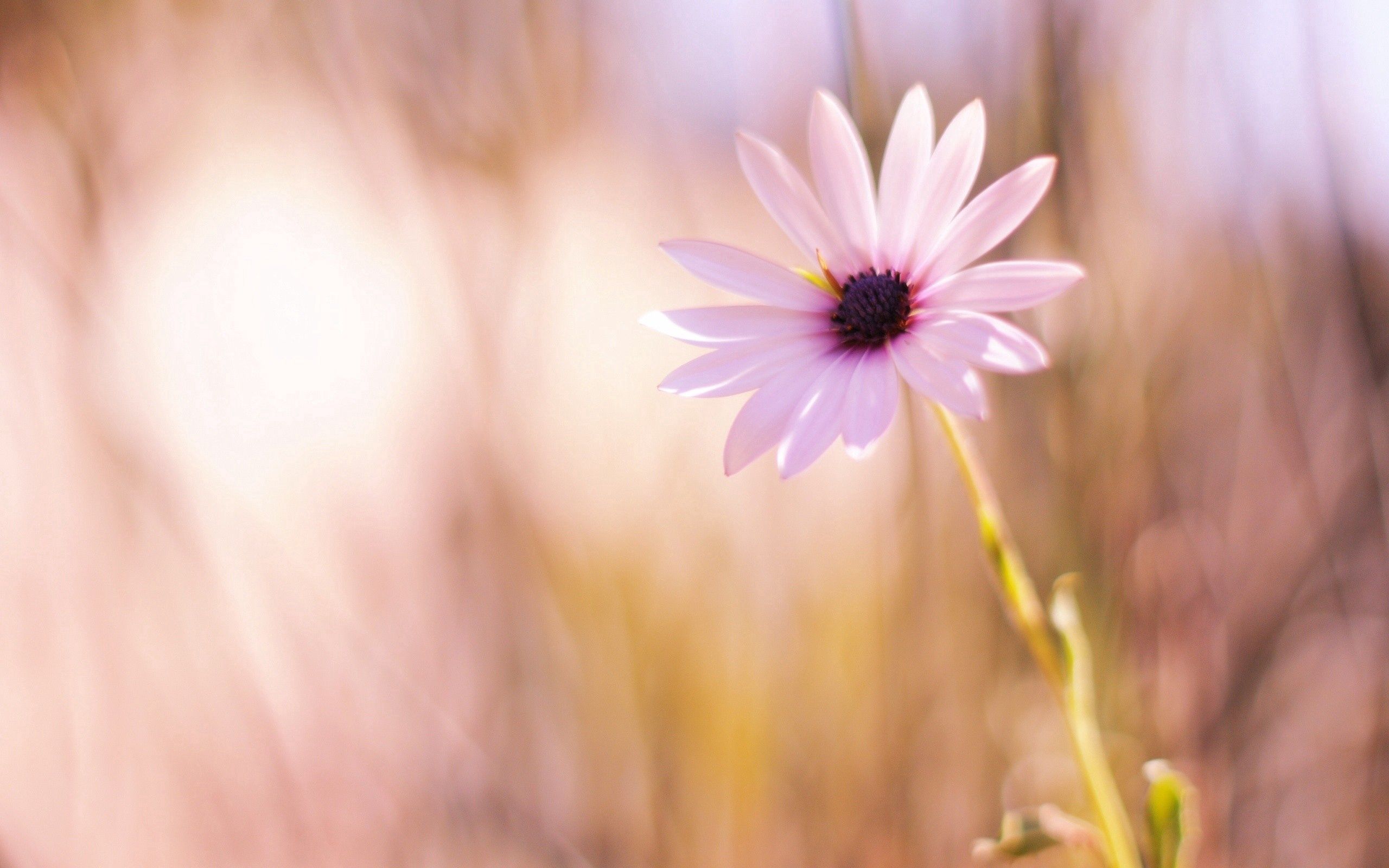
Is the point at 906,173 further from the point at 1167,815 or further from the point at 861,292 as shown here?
the point at 1167,815

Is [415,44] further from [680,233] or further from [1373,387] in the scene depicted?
[1373,387]

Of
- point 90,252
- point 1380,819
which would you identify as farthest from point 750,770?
point 90,252

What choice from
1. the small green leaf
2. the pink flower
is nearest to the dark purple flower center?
the pink flower

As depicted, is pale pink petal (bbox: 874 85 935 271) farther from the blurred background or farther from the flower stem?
the blurred background

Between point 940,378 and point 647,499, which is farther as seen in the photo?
point 647,499

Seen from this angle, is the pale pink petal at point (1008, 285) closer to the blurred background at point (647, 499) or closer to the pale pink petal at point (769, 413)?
the pale pink petal at point (769, 413)

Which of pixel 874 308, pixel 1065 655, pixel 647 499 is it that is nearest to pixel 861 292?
pixel 874 308
